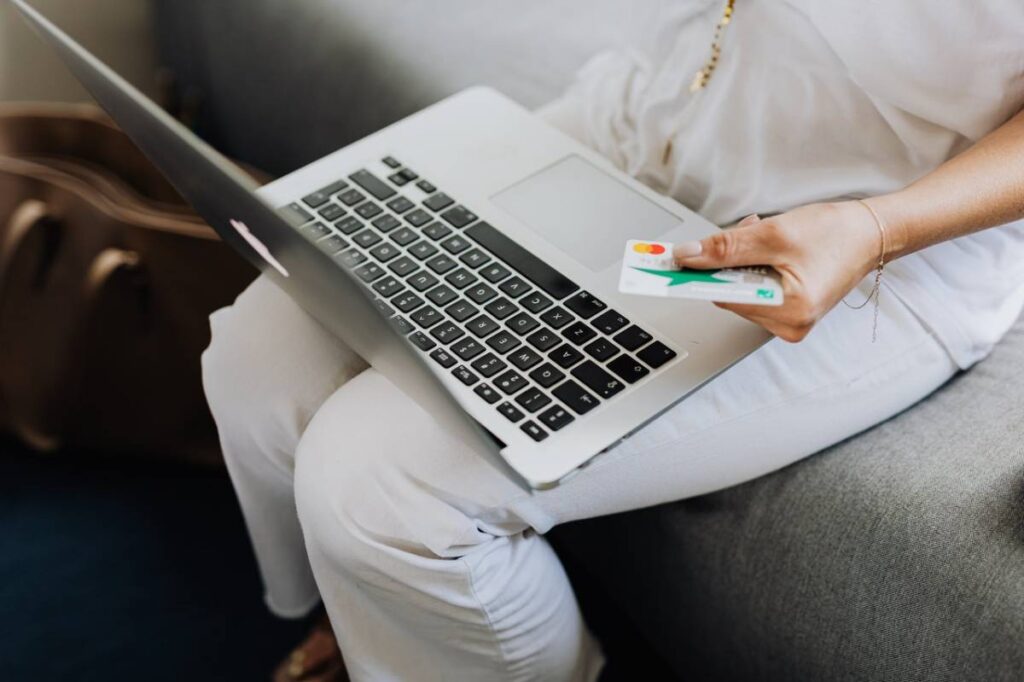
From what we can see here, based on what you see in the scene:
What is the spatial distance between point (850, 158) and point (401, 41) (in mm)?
639

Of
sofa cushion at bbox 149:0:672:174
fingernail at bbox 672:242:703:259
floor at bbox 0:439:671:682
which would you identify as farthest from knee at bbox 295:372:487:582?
sofa cushion at bbox 149:0:672:174

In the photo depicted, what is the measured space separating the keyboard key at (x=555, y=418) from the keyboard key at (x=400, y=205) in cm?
24

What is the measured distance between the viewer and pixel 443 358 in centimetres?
74

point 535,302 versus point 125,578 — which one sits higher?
point 535,302

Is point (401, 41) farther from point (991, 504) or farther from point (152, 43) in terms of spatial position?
point (991, 504)

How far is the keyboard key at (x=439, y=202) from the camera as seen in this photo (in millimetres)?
854

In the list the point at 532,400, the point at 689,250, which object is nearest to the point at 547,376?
the point at 532,400

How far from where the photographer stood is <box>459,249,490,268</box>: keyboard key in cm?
81

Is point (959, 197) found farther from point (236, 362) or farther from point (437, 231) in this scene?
point (236, 362)

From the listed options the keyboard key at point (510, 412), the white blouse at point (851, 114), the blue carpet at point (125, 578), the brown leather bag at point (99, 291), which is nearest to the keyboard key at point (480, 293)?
the keyboard key at point (510, 412)

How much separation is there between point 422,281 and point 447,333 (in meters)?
0.06

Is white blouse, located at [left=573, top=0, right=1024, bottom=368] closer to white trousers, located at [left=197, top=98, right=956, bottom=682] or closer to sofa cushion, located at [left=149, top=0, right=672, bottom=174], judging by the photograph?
white trousers, located at [left=197, top=98, right=956, bottom=682]

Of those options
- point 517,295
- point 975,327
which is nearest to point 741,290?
point 517,295

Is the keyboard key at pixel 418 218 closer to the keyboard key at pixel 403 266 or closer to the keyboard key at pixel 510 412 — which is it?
the keyboard key at pixel 403 266
